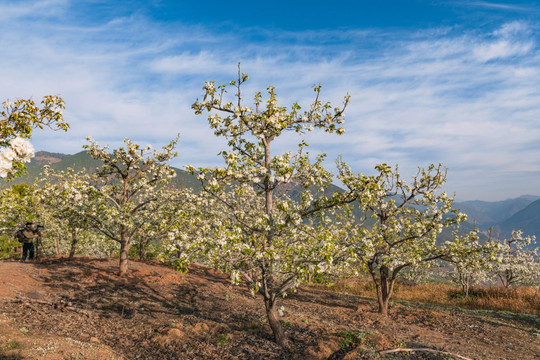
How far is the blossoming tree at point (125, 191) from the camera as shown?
17.0 metres

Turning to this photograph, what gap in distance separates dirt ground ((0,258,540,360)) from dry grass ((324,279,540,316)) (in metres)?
3.19

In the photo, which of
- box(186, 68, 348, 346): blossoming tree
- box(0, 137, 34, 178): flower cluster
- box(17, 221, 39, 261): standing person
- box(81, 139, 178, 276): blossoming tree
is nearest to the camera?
box(0, 137, 34, 178): flower cluster

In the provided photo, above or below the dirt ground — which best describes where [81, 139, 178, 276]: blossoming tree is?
above

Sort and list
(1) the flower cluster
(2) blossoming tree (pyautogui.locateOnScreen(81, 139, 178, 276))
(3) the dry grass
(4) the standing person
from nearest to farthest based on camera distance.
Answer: (1) the flower cluster → (2) blossoming tree (pyautogui.locateOnScreen(81, 139, 178, 276)) → (4) the standing person → (3) the dry grass

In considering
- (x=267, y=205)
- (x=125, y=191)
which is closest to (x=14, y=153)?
(x=267, y=205)

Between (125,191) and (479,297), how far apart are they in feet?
99.8

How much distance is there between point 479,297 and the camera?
90.2 feet

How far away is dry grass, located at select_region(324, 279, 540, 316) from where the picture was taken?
77.5 feet

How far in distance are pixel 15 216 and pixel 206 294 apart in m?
19.0

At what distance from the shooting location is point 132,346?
36.7 ft

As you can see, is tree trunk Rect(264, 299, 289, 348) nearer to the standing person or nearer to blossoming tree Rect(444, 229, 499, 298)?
blossoming tree Rect(444, 229, 499, 298)

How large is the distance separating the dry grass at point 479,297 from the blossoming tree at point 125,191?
2057 centimetres

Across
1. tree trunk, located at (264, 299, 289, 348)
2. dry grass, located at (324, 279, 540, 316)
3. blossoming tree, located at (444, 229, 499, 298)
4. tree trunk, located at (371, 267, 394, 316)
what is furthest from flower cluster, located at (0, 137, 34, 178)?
dry grass, located at (324, 279, 540, 316)

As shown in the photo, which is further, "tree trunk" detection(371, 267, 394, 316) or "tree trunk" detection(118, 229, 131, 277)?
"tree trunk" detection(118, 229, 131, 277)
